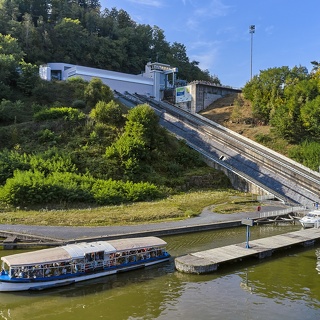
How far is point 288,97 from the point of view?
177ft

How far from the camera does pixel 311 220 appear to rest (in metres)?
26.9

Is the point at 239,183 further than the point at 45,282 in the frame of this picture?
Yes

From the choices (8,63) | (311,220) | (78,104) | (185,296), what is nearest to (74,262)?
(185,296)

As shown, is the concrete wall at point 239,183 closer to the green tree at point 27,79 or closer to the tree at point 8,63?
the green tree at point 27,79

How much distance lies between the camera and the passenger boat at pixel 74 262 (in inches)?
582

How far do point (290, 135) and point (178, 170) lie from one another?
755 inches

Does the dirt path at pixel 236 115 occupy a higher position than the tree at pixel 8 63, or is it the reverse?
the tree at pixel 8 63

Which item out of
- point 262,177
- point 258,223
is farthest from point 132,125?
point 258,223

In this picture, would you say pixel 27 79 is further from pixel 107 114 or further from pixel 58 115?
pixel 107 114

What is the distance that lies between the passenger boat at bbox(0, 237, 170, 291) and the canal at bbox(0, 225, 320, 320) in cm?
37

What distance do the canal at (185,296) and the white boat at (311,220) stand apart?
340 inches

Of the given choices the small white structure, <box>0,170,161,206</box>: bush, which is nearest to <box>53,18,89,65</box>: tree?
the small white structure

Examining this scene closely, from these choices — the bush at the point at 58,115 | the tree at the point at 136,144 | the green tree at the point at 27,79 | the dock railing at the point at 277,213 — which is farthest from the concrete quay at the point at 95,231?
the green tree at the point at 27,79

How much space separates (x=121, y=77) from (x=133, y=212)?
48.9 m
